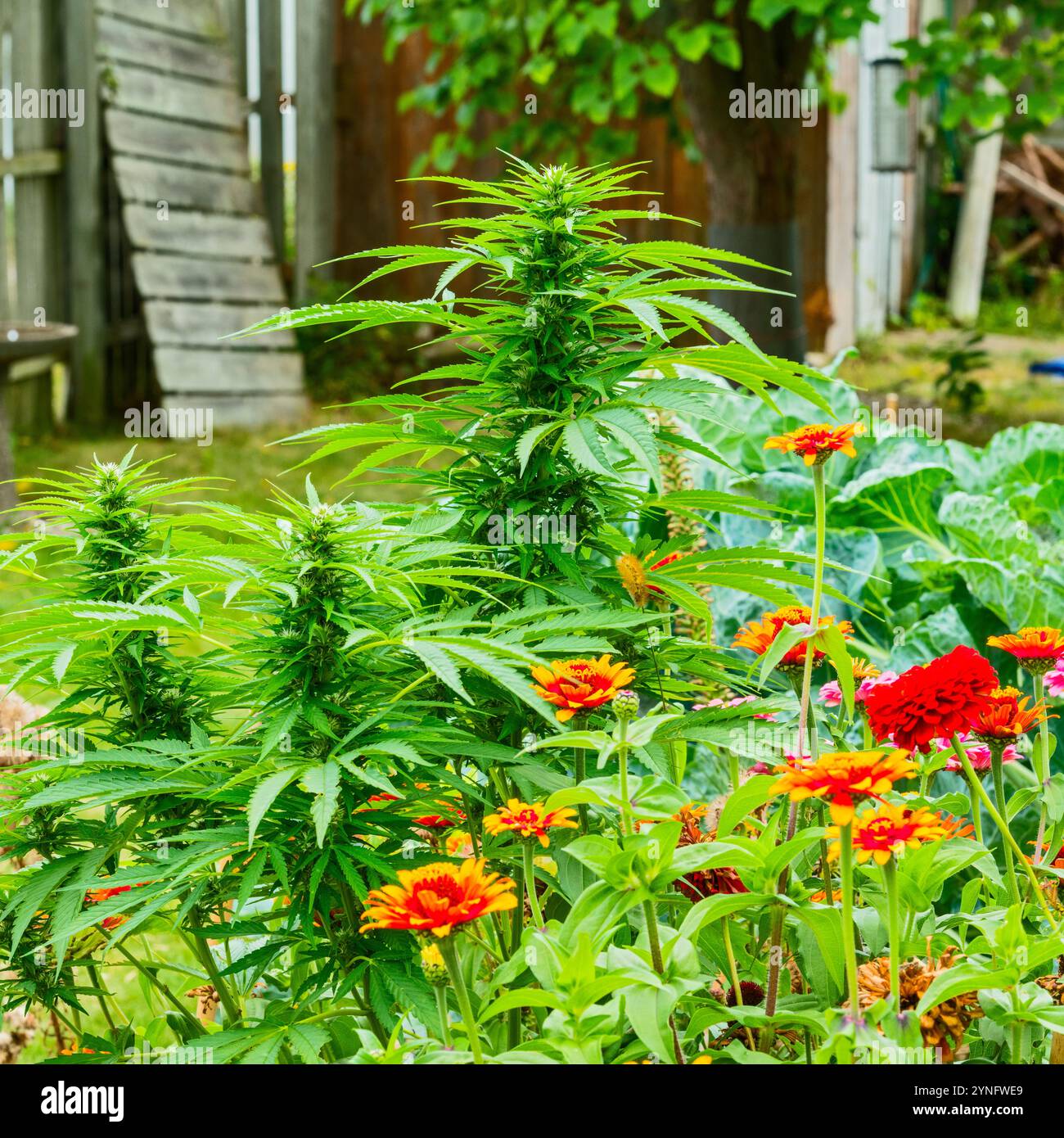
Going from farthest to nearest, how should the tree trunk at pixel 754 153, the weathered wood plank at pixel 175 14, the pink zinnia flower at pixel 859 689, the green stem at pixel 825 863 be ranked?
the weathered wood plank at pixel 175 14 < the tree trunk at pixel 754 153 < the pink zinnia flower at pixel 859 689 < the green stem at pixel 825 863

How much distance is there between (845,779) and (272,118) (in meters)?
7.85

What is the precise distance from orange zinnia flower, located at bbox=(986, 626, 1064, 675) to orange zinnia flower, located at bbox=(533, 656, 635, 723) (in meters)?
0.49

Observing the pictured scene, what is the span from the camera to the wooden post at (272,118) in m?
7.95

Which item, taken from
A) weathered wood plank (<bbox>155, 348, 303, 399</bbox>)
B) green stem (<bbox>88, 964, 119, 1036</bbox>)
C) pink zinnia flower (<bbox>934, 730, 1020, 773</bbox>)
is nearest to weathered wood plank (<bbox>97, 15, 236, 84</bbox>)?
weathered wood plank (<bbox>155, 348, 303, 399</bbox>)

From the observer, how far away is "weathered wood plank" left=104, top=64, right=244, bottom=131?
23.3 feet

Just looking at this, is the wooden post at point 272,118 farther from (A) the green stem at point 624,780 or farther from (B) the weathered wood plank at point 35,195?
(A) the green stem at point 624,780

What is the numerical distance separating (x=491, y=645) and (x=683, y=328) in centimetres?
42

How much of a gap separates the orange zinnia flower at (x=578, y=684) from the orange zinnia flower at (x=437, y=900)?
0.15 metres

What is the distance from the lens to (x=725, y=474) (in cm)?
270

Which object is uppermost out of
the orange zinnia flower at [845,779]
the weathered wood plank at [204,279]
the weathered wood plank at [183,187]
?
the weathered wood plank at [183,187]

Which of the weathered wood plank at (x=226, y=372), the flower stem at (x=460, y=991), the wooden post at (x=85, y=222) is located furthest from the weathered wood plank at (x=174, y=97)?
the flower stem at (x=460, y=991)

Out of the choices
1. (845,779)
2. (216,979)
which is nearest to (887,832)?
(845,779)

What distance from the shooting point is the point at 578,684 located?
1.15 m
